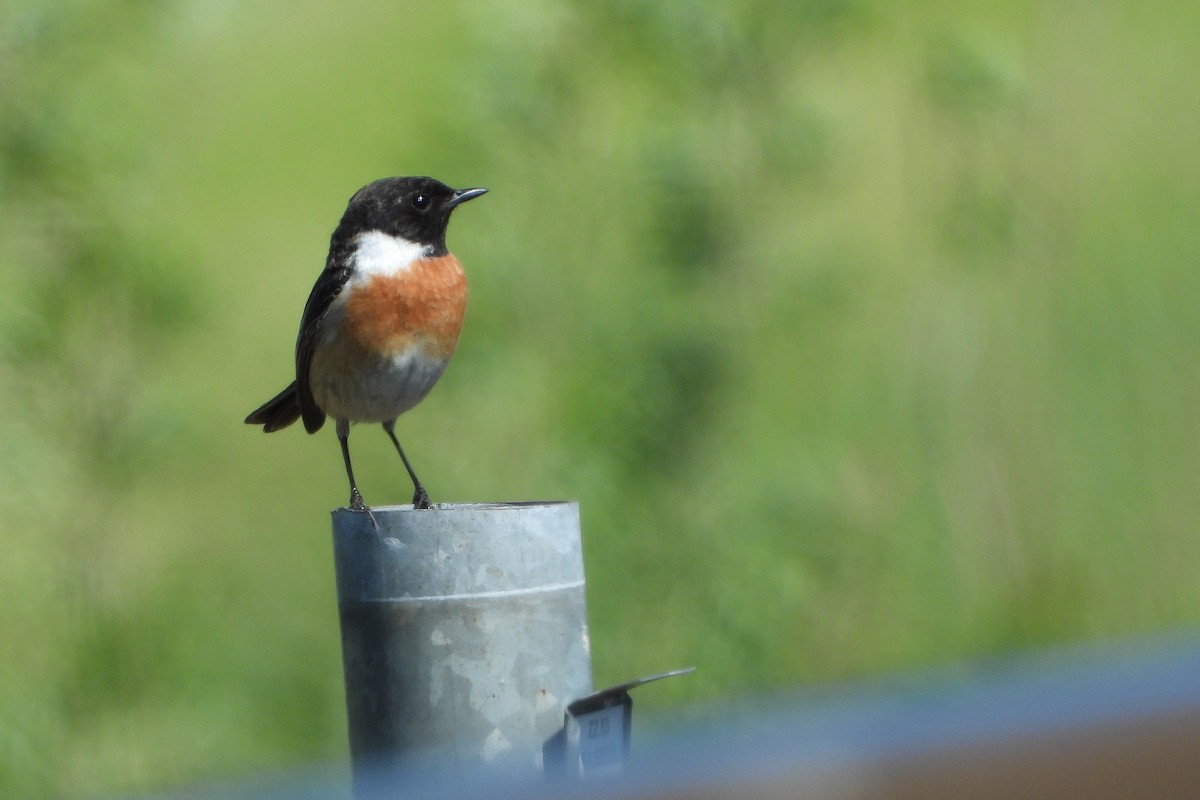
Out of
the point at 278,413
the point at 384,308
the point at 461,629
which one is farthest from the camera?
the point at 278,413

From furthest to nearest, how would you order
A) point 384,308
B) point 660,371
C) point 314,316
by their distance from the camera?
point 660,371, point 314,316, point 384,308

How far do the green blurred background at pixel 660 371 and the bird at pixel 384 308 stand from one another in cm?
101

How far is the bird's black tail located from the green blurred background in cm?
64

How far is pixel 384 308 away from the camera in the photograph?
374 centimetres

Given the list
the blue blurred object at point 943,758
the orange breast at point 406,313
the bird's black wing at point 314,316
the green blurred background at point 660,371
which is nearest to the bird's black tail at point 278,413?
the bird's black wing at point 314,316

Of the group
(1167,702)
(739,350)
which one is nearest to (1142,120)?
(739,350)

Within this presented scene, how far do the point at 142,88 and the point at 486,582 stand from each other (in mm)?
3403

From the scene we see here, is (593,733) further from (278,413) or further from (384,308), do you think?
(278,413)

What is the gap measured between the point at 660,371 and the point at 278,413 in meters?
1.55

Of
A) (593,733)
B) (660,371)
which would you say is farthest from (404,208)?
(593,733)

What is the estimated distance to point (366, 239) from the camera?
152 inches

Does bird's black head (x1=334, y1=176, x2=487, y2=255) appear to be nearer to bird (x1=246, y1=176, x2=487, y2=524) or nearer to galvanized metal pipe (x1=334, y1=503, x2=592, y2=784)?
bird (x1=246, y1=176, x2=487, y2=524)

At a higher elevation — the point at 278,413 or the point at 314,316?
the point at 314,316

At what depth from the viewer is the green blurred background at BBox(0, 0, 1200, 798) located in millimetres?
4641
